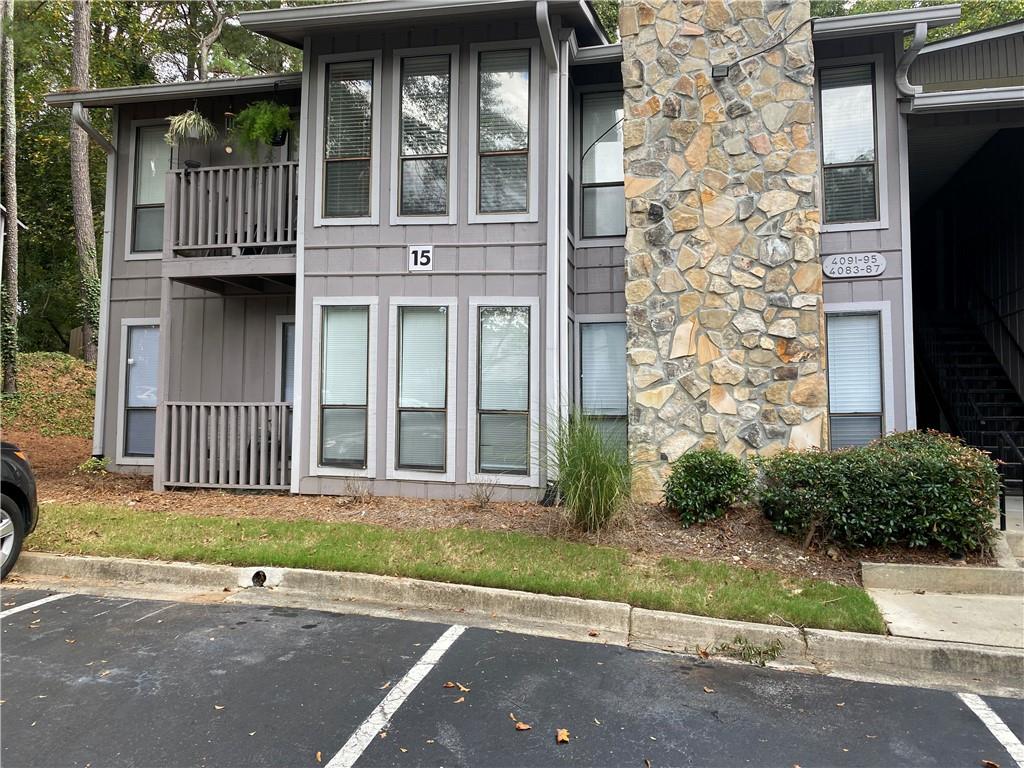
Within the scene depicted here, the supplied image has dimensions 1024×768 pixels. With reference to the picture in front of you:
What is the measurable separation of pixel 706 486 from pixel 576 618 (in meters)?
2.43

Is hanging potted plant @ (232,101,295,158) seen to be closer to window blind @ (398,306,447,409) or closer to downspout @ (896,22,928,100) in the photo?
window blind @ (398,306,447,409)

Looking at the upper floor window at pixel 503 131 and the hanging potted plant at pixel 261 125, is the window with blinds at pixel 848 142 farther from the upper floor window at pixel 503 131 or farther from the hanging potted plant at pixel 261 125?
the hanging potted plant at pixel 261 125

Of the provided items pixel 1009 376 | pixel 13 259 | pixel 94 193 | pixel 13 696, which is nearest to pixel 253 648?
pixel 13 696

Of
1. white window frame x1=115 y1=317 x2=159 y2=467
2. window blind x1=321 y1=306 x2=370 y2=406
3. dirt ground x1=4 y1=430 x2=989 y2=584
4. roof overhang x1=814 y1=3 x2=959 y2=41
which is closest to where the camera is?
dirt ground x1=4 y1=430 x2=989 y2=584

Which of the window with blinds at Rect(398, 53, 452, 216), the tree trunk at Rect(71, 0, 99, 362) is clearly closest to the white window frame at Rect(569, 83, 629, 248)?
the window with blinds at Rect(398, 53, 452, 216)

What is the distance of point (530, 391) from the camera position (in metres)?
8.22

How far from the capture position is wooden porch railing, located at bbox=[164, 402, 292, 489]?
8812 millimetres

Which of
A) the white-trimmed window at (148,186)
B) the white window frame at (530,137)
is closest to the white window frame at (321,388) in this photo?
the white window frame at (530,137)

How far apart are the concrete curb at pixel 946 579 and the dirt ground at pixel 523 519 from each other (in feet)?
0.59

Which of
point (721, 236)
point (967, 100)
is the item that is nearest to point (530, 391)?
point (721, 236)

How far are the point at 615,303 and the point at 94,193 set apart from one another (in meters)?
21.2

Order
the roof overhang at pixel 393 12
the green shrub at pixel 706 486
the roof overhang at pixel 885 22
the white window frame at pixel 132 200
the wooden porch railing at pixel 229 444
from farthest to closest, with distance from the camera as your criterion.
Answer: the white window frame at pixel 132 200, the wooden porch railing at pixel 229 444, the roof overhang at pixel 393 12, the roof overhang at pixel 885 22, the green shrub at pixel 706 486

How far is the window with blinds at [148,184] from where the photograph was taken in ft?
34.3

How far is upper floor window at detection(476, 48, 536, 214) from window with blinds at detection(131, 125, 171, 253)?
522 cm
